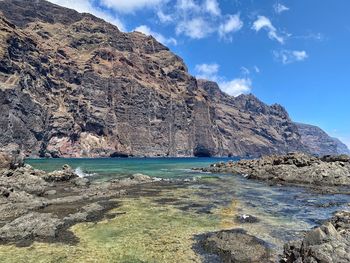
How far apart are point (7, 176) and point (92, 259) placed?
124ft

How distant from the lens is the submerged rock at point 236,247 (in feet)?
67.3

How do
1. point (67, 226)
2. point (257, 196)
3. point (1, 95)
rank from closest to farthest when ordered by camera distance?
point (67, 226), point (257, 196), point (1, 95)

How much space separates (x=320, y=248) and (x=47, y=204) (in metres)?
29.0

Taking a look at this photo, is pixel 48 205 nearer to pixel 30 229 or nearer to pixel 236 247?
pixel 30 229

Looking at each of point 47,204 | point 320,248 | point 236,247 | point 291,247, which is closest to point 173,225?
point 236,247

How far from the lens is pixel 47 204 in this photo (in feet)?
121

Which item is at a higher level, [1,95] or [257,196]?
[1,95]

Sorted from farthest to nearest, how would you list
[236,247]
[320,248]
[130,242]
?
[130,242], [236,247], [320,248]

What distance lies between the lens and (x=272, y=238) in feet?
80.8

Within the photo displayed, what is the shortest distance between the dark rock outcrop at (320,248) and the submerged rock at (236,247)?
1.84 m

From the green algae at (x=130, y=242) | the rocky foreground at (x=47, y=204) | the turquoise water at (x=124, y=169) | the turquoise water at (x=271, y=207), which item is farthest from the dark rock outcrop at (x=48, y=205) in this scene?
the turquoise water at (x=124, y=169)

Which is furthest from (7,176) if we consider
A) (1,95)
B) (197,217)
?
(1,95)

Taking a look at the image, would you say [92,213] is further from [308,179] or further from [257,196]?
[308,179]

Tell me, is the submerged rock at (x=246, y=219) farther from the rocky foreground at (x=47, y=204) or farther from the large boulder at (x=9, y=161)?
the large boulder at (x=9, y=161)
